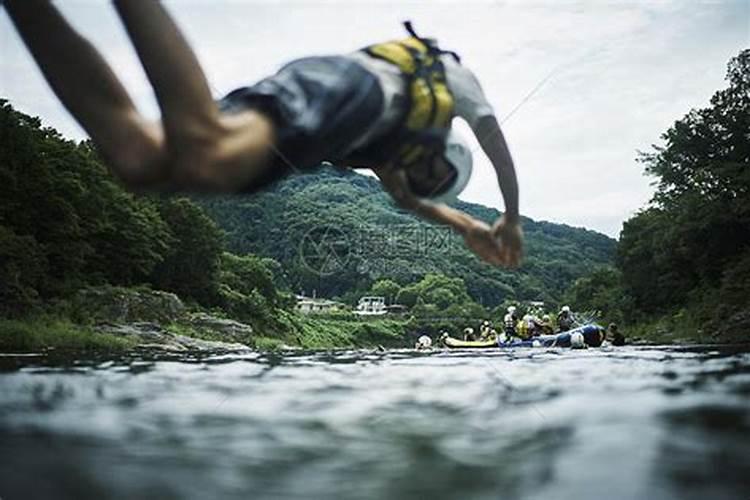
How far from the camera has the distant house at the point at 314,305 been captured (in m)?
1.90

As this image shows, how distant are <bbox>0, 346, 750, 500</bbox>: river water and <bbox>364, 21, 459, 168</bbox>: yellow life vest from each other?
0.46 meters

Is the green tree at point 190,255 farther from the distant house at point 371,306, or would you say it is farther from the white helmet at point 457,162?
the white helmet at point 457,162

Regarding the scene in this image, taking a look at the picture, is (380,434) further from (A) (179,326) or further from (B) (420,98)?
(A) (179,326)

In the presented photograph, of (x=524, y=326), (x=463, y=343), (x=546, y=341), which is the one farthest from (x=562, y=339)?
(x=463, y=343)

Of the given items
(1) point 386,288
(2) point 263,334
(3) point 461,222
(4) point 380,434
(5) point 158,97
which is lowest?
(4) point 380,434

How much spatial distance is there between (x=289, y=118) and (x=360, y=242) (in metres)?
0.77

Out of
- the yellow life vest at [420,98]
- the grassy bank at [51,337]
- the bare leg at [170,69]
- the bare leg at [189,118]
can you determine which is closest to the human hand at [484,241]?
the yellow life vest at [420,98]

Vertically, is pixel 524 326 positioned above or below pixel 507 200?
below

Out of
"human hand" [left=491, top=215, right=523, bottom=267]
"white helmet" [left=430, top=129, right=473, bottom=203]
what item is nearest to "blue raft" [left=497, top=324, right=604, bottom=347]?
"human hand" [left=491, top=215, right=523, bottom=267]

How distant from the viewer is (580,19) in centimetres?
182

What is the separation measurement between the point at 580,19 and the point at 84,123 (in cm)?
133

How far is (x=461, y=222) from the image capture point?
1.34 meters

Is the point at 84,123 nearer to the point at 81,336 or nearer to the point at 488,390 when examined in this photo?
the point at 488,390

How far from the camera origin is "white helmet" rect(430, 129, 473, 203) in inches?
48.6
